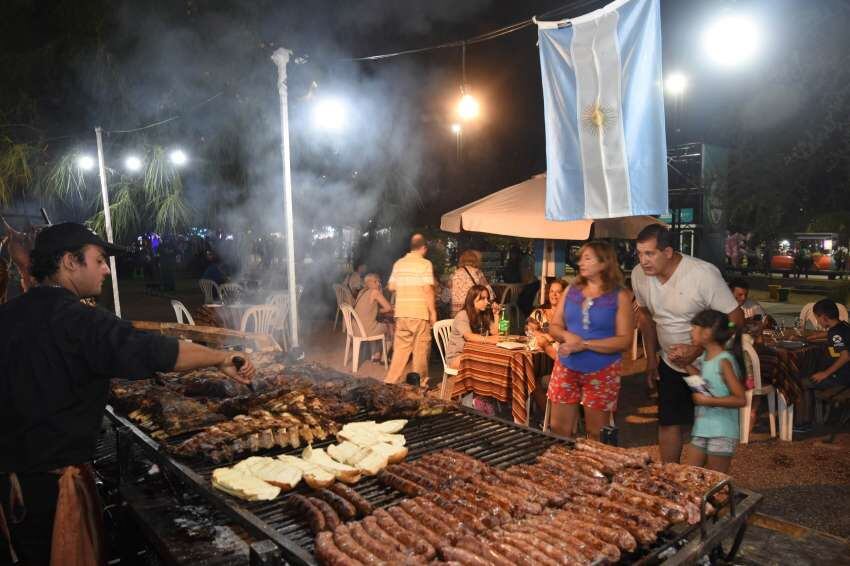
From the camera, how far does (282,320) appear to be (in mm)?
12109

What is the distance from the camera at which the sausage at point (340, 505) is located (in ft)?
9.13

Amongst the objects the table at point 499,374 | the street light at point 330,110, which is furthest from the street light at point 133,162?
the table at point 499,374

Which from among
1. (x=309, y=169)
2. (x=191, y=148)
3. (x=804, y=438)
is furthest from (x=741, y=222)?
(x=191, y=148)

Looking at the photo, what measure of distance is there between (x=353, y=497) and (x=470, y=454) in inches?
39.2

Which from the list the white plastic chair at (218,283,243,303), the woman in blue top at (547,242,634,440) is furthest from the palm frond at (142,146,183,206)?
the woman in blue top at (547,242,634,440)

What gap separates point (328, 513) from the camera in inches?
107

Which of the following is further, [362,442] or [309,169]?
[309,169]

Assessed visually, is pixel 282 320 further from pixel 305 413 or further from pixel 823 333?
pixel 823 333

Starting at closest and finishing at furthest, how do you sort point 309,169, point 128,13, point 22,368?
point 22,368, point 128,13, point 309,169

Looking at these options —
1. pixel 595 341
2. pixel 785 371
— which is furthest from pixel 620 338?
pixel 785 371

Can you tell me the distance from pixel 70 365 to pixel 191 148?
1006cm

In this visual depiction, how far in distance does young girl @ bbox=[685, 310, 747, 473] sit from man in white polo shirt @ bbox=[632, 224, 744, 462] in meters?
0.14

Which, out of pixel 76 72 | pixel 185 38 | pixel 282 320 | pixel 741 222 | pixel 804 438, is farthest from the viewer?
pixel 741 222

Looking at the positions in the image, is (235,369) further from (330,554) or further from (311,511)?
(330,554)
